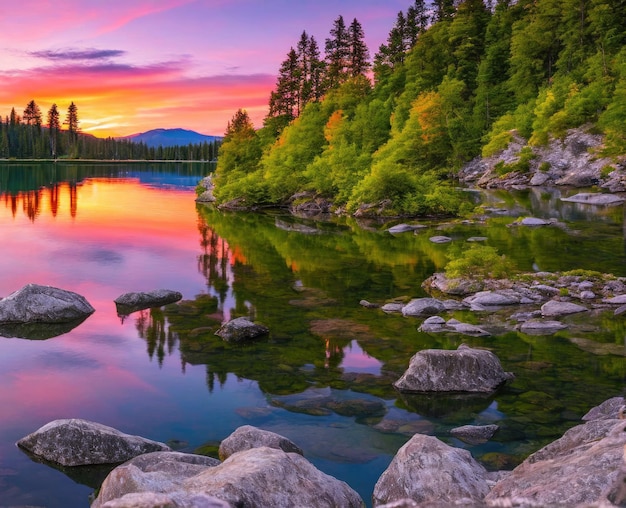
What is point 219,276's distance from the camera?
26266mm

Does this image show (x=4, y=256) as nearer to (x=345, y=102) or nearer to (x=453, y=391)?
(x=453, y=391)

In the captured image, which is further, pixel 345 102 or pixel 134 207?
pixel 345 102

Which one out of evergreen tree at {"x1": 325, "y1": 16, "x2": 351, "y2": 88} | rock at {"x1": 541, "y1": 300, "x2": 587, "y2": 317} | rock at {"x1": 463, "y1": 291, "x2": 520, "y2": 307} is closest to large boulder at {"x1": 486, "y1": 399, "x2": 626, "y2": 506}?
rock at {"x1": 541, "y1": 300, "x2": 587, "y2": 317}

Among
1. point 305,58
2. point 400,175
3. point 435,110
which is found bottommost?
point 400,175

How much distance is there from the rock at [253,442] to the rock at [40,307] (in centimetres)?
1109

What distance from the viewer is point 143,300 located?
2114cm

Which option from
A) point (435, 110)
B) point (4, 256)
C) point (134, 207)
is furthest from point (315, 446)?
point (435, 110)

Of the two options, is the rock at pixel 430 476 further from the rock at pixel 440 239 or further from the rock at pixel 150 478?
the rock at pixel 440 239

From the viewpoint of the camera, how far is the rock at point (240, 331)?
55.2ft

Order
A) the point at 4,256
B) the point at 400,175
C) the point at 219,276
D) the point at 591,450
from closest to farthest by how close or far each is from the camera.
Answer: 1. the point at 591,450
2. the point at 219,276
3. the point at 4,256
4. the point at 400,175

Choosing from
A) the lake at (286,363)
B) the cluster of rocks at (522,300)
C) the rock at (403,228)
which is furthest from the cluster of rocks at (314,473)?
the rock at (403,228)

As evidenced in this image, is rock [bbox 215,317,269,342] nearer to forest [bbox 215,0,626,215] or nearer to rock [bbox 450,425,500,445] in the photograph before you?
rock [bbox 450,425,500,445]

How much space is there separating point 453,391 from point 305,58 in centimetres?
9994

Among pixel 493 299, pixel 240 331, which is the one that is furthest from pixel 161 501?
pixel 493 299
